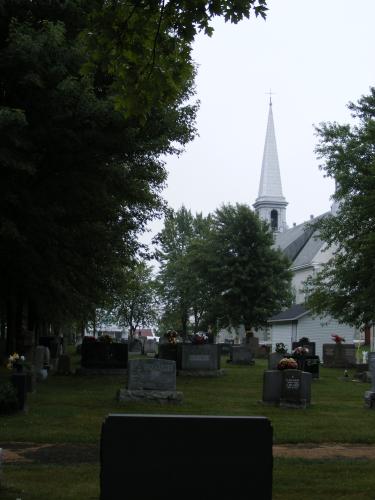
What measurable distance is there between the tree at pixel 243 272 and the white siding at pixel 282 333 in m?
2.95

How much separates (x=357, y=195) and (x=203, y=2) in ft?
83.9

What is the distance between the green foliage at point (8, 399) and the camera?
47.5 ft

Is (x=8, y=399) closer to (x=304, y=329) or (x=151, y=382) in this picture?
(x=151, y=382)

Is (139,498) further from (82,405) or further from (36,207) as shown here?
(36,207)

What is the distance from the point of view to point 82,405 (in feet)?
55.9

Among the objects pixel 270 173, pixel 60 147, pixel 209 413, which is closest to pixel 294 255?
pixel 270 173

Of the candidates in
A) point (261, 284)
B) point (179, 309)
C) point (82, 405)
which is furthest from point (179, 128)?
point (179, 309)

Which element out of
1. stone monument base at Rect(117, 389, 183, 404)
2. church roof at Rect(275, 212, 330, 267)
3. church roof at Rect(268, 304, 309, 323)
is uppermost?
church roof at Rect(275, 212, 330, 267)

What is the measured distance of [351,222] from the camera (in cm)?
3372

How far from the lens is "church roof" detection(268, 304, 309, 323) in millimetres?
59500

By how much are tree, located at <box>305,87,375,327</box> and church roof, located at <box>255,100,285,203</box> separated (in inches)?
2422

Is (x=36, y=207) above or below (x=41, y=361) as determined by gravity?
above

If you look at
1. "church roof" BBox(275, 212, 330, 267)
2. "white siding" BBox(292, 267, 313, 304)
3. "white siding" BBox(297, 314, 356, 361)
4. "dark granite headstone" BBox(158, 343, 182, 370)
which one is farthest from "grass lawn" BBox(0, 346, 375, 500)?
"white siding" BBox(292, 267, 313, 304)

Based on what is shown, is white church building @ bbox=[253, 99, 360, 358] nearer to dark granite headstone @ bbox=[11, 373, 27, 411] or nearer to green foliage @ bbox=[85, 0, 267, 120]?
dark granite headstone @ bbox=[11, 373, 27, 411]
